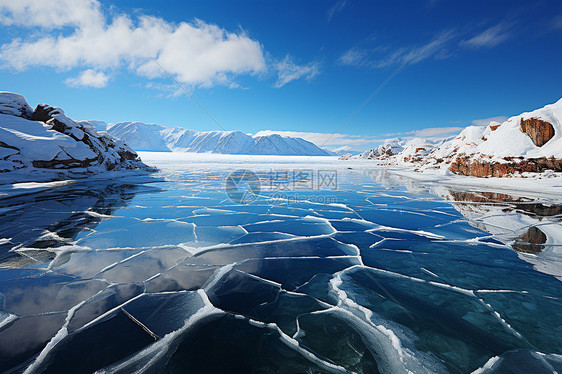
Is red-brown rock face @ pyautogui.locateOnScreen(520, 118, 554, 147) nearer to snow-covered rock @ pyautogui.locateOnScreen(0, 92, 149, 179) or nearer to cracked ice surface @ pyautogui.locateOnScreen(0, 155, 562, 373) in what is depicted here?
cracked ice surface @ pyautogui.locateOnScreen(0, 155, 562, 373)

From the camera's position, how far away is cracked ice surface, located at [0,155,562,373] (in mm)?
1965

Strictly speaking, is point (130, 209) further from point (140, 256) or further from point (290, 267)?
point (290, 267)

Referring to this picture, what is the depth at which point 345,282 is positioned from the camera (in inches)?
126

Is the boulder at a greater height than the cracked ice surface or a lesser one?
greater

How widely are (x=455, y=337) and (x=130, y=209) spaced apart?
8649mm

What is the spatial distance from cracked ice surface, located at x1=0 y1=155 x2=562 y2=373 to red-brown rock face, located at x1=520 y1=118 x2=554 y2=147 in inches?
426

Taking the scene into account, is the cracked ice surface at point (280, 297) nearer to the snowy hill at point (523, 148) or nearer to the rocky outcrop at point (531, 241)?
the rocky outcrop at point (531, 241)

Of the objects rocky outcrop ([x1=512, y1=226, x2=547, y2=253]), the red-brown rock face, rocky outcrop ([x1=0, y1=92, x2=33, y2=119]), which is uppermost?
rocky outcrop ([x1=0, y1=92, x2=33, y2=119])

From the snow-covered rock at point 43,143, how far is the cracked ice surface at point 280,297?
33.1 feet

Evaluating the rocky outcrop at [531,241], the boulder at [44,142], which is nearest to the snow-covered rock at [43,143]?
the boulder at [44,142]

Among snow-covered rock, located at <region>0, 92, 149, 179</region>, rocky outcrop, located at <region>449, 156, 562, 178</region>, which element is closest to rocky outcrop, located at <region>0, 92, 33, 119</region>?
snow-covered rock, located at <region>0, 92, 149, 179</region>

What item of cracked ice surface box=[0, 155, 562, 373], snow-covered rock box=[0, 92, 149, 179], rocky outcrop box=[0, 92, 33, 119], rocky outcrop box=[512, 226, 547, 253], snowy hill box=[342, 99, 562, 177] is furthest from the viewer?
rocky outcrop box=[0, 92, 33, 119]

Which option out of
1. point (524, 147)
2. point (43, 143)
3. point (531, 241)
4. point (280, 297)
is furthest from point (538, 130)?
point (43, 143)

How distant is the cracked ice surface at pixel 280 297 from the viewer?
1.96m
